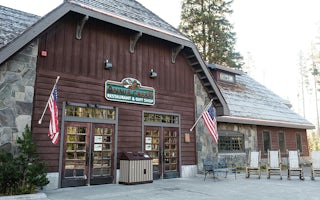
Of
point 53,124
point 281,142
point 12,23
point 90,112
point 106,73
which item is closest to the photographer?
point 53,124

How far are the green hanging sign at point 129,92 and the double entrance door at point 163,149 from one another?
3.67ft

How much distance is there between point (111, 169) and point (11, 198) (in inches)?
146

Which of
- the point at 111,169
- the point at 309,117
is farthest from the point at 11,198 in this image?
the point at 309,117

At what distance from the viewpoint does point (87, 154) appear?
9219mm

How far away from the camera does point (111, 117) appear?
10.1 metres

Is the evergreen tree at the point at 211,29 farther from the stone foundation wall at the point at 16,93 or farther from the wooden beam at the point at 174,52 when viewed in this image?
the stone foundation wall at the point at 16,93

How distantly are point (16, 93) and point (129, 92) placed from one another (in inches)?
150

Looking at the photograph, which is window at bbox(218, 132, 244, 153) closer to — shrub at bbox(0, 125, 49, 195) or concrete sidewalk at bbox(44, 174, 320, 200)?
concrete sidewalk at bbox(44, 174, 320, 200)

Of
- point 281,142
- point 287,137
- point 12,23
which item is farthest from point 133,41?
point 287,137

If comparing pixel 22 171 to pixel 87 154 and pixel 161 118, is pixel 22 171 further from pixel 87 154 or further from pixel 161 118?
pixel 161 118

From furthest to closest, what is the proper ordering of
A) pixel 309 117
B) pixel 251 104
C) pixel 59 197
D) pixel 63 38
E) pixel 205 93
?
pixel 309 117 < pixel 251 104 < pixel 205 93 < pixel 63 38 < pixel 59 197

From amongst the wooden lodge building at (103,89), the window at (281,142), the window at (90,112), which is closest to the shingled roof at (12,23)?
the wooden lodge building at (103,89)

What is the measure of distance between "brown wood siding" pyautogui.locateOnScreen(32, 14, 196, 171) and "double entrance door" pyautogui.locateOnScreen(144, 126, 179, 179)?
38 cm

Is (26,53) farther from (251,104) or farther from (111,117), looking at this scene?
(251,104)
